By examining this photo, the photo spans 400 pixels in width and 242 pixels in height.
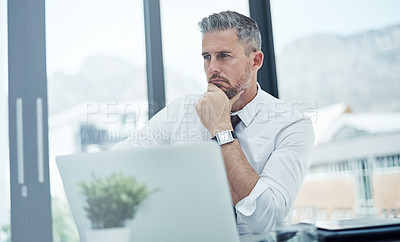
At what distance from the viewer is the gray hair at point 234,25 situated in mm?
2100

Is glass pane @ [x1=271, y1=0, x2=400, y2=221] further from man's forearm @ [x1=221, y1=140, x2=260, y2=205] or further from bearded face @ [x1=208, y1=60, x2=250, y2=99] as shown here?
man's forearm @ [x1=221, y1=140, x2=260, y2=205]

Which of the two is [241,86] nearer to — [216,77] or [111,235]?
[216,77]

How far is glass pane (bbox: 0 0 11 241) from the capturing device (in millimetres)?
2070

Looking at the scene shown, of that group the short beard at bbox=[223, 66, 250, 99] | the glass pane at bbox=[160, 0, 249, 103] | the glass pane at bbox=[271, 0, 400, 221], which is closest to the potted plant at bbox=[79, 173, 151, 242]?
the short beard at bbox=[223, 66, 250, 99]

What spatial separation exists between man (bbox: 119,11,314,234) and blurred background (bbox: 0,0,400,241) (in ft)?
0.66

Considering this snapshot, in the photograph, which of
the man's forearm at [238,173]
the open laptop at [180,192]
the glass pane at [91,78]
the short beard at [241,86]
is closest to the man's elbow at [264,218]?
the man's forearm at [238,173]

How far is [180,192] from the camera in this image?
856 millimetres

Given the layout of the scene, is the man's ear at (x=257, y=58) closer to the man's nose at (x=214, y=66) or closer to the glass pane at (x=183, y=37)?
the man's nose at (x=214, y=66)

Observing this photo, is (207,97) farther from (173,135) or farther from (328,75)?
(328,75)

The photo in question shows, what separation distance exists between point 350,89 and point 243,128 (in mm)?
Answer: 4724

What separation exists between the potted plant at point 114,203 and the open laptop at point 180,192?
10mm

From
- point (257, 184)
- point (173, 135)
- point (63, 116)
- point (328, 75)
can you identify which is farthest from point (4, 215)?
point (328, 75)

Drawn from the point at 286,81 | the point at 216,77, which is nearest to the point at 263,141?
the point at 216,77

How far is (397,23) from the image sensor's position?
5000 mm
